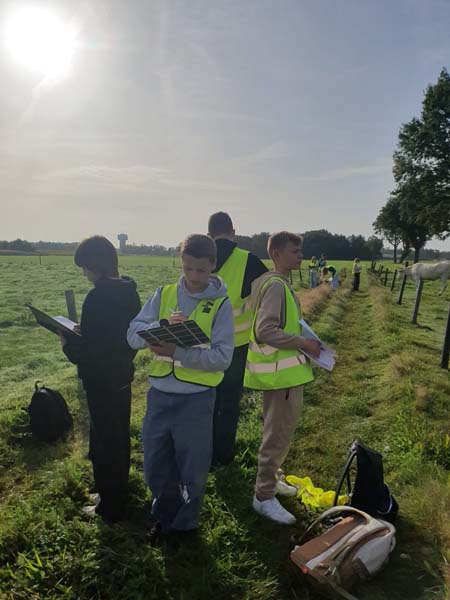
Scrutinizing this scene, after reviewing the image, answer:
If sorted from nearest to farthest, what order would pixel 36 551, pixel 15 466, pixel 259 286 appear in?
pixel 36 551 < pixel 259 286 < pixel 15 466

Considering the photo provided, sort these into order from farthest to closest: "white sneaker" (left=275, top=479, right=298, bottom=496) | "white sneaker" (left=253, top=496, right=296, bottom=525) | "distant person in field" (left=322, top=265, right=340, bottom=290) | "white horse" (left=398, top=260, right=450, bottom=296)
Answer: "distant person in field" (left=322, top=265, right=340, bottom=290) < "white horse" (left=398, top=260, right=450, bottom=296) < "white sneaker" (left=275, top=479, right=298, bottom=496) < "white sneaker" (left=253, top=496, right=296, bottom=525)

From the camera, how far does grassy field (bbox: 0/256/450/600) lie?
282cm

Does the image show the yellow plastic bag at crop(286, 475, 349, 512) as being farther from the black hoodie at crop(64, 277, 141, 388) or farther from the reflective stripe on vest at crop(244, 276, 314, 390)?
the black hoodie at crop(64, 277, 141, 388)

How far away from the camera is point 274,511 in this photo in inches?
137

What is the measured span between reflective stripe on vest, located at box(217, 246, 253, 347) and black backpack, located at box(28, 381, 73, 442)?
2.68 m

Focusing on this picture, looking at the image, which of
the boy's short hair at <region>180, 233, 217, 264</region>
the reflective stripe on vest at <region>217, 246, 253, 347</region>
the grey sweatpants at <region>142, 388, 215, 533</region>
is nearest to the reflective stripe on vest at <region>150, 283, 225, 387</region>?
the grey sweatpants at <region>142, 388, 215, 533</region>

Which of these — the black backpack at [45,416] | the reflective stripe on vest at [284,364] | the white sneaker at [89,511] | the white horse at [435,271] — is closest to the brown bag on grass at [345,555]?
the reflective stripe on vest at [284,364]

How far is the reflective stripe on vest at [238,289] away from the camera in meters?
4.03

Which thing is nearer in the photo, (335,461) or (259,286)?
(259,286)

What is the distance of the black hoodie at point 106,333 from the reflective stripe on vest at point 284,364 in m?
1.11

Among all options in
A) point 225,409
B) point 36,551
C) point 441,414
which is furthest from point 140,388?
point 441,414

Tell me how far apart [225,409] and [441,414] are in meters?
3.31

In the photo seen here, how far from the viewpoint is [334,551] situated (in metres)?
2.75

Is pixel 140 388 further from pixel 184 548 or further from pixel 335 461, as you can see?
pixel 184 548
